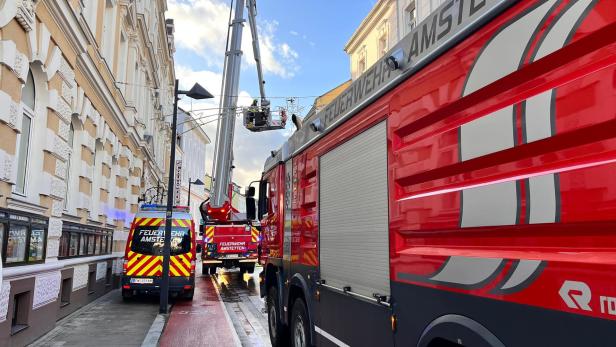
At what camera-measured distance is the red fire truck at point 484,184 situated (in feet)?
6.04

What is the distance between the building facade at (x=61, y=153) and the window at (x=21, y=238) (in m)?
0.02

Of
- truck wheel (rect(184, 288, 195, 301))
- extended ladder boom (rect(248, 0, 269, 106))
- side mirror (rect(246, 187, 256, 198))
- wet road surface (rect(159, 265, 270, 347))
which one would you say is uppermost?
extended ladder boom (rect(248, 0, 269, 106))

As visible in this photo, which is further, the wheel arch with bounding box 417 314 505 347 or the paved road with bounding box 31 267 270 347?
the paved road with bounding box 31 267 270 347

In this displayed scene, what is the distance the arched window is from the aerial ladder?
28.5 ft

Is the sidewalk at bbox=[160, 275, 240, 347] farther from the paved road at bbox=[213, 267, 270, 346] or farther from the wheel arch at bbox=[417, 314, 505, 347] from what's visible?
the wheel arch at bbox=[417, 314, 505, 347]

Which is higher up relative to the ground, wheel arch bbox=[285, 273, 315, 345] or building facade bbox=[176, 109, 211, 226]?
building facade bbox=[176, 109, 211, 226]

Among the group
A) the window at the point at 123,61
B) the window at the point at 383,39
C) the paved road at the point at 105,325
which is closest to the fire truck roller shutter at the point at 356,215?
the paved road at the point at 105,325

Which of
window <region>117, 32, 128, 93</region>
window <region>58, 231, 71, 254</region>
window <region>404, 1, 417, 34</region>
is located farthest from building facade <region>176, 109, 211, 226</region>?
window <region>58, 231, 71, 254</region>

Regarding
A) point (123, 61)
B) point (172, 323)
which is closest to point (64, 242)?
point (172, 323)

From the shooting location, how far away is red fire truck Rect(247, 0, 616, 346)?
6.04 feet

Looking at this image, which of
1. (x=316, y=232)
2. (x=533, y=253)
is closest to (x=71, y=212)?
(x=316, y=232)

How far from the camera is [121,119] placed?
16.2 meters

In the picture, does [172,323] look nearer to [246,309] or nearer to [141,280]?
[246,309]

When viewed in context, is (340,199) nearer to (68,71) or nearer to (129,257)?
(68,71)
